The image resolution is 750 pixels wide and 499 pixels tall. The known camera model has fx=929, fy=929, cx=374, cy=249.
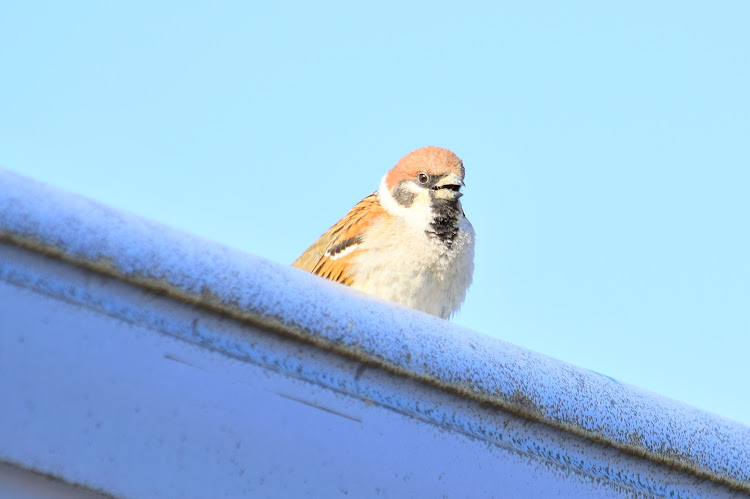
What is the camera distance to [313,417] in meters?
1.31

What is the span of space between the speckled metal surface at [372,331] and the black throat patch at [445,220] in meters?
2.45

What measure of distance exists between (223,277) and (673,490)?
2.97ft

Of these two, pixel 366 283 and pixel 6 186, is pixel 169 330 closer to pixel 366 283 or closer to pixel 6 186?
pixel 6 186

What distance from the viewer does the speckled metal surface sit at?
117 centimetres

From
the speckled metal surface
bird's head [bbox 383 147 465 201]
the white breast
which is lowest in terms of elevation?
the speckled metal surface

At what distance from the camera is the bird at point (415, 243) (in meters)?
4.05

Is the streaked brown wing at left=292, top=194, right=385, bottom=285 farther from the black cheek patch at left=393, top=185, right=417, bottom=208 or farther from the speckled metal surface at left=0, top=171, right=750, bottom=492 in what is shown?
the speckled metal surface at left=0, top=171, right=750, bottom=492

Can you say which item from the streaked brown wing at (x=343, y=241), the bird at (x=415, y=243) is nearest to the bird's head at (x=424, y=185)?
the bird at (x=415, y=243)

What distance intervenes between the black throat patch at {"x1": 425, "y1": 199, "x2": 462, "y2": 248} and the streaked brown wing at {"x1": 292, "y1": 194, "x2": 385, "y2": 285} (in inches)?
11.6

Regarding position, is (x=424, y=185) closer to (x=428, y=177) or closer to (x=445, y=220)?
(x=428, y=177)

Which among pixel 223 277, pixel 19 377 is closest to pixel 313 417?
pixel 223 277

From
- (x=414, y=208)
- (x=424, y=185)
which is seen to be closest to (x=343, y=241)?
(x=414, y=208)

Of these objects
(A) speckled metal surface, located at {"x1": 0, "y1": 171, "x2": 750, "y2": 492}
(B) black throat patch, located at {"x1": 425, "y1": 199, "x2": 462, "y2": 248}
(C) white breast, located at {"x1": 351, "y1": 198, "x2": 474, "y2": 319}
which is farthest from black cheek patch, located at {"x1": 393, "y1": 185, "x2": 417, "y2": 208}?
(A) speckled metal surface, located at {"x1": 0, "y1": 171, "x2": 750, "y2": 492}

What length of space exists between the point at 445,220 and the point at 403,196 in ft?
1.18
